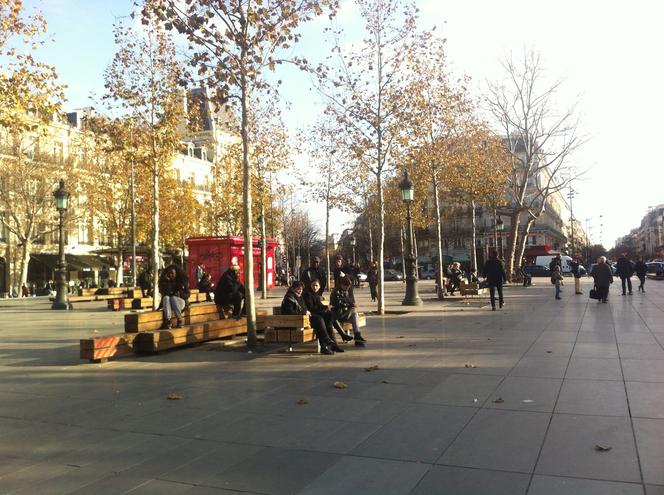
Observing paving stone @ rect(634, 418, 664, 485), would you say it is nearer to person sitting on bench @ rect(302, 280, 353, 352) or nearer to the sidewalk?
the sidewalk

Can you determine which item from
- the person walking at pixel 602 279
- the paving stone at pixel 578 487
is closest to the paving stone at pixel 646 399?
the paving stone at pixel 578 487

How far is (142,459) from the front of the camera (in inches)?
181

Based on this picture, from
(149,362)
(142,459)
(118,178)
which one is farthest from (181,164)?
(142,459)

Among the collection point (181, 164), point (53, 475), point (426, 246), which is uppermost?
point (181, 164)

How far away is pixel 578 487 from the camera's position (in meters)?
3.75

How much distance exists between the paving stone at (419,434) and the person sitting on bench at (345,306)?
462 centimetres

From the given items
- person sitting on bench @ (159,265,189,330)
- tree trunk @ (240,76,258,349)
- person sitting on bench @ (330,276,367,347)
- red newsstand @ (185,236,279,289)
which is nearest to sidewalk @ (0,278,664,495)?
person sitting on bench @ (330,276,367,347)

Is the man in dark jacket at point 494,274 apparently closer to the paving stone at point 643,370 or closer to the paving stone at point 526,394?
the paving stone at point 643,370

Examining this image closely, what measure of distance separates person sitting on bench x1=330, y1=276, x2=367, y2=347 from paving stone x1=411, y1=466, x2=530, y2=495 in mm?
6428

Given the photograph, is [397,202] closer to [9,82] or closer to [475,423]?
[9,82]

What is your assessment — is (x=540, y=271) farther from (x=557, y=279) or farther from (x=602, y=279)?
(x=602, y=279)

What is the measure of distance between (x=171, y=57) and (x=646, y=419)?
17995 mm

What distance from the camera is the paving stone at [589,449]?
4.01 m

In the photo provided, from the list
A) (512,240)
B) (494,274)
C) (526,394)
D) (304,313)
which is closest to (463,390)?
(526,394)
